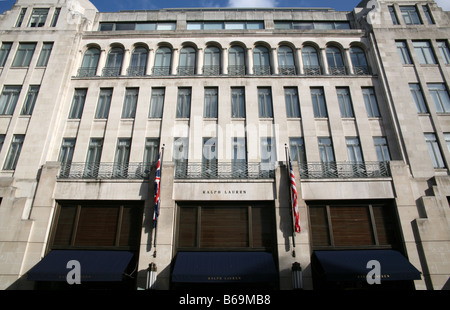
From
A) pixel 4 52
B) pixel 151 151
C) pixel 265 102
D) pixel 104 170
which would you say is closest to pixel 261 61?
pixel 265 102

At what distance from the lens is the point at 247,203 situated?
1507cm

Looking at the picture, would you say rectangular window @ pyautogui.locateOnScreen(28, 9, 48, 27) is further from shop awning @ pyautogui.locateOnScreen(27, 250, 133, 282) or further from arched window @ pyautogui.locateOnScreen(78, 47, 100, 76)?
shop awning @ pyautogui.locateOnScreen(27, 250, 133, 282)

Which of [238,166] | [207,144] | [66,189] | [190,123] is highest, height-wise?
[190,123]

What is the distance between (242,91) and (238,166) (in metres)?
5.71

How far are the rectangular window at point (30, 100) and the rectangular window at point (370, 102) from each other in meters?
22.3

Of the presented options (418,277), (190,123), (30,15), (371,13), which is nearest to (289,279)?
(418,277)

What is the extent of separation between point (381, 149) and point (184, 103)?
512 inches

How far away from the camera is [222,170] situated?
53.4ft

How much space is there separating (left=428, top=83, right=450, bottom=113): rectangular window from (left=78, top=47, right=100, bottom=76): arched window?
23.6 meters

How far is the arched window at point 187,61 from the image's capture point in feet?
65.6

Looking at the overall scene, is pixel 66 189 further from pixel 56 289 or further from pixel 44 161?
pixel 56 289

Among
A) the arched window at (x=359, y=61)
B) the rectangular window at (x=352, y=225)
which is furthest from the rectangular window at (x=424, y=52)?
the rectangular window at (x=352, y=225)

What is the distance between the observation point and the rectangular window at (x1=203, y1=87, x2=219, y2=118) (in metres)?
18.3

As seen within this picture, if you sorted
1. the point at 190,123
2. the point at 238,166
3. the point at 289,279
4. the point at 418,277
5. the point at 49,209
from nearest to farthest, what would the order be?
the point at 418,277 < the point at 289,279 < the point at 49,209 < the point at 238,166 < the point at 190,123
